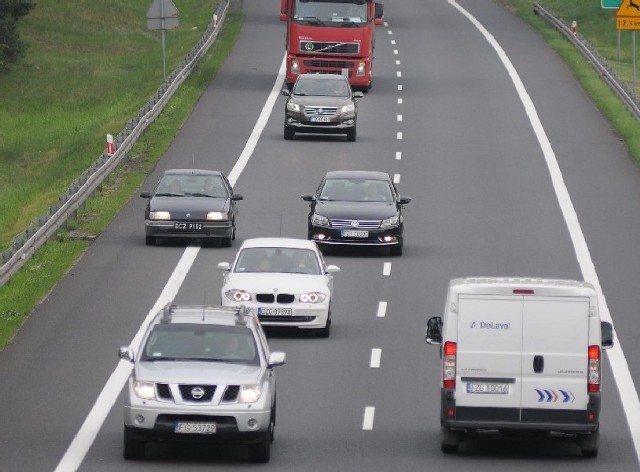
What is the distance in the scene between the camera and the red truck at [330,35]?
195 feet

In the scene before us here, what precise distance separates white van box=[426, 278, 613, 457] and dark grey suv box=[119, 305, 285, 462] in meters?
2.04

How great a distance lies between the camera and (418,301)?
110 ft

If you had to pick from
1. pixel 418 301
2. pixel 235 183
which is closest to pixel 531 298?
pixel 418 301

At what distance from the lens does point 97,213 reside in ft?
142

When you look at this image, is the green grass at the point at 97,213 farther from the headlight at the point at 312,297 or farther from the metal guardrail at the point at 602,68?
the metal guardrail at the point at 602,68

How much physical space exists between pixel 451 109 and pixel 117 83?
686 inches

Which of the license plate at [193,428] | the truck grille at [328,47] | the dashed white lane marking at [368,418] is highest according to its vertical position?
the license plate at [193,428]

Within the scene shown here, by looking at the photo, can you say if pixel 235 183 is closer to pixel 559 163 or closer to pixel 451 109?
pixel 559 163

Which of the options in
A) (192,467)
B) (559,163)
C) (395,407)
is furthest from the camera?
(559,163)

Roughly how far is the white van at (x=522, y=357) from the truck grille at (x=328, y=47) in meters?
38.5

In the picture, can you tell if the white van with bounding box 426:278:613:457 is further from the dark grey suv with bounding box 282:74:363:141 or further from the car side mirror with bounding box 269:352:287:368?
the dark grey suv with bounding box 282:74:363:141

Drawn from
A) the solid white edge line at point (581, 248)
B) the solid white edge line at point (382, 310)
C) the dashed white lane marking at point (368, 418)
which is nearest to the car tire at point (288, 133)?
the solid white edge line at point (581, 248)

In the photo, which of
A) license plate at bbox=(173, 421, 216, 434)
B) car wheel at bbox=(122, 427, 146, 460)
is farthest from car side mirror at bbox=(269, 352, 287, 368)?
car wheel at bbox=(122, 427, 146, 460)

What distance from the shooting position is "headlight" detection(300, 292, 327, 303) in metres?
30.1
